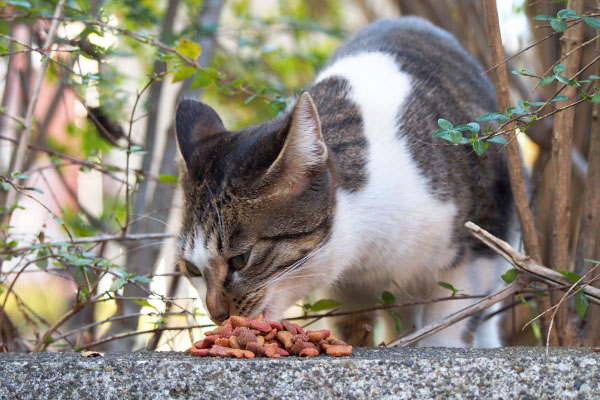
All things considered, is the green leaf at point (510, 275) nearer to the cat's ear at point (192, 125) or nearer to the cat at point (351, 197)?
→ the cat at point (351, 197)

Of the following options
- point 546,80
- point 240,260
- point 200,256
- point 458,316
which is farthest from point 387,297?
point 546,80

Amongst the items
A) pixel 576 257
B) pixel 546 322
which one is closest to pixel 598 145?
pixel 576 257

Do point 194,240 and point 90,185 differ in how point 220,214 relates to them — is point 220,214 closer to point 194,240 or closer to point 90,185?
point 194,240

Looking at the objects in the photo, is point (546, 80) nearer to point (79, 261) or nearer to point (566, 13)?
point (566, 13)

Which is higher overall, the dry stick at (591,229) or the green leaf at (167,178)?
the green leaf at (167,178)

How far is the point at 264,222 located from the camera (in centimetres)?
207

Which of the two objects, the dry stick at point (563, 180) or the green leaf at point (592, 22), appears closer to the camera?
the green leaf at point (592, 22)

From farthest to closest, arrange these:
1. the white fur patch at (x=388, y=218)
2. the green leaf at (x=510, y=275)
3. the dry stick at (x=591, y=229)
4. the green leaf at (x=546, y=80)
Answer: the white fur patch at (x=388, y=218) < the dry stick at (x=591, y=229) < the green leaf at (x=510, y=275) < the green leaf at (x=546, y=80)

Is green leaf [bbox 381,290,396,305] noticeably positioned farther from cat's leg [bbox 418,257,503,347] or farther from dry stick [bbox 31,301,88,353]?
dry stick [bbox 31,301,88,353]

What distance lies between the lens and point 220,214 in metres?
2.09

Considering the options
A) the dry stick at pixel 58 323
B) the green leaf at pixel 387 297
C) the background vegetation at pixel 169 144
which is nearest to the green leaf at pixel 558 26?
the background vegetation at pixel 169 144

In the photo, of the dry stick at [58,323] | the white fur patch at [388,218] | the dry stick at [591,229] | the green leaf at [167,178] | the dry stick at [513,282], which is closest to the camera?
the dry stick at [513,282]

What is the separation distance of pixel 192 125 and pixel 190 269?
0.50m

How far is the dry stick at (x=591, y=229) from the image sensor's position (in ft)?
7.00
